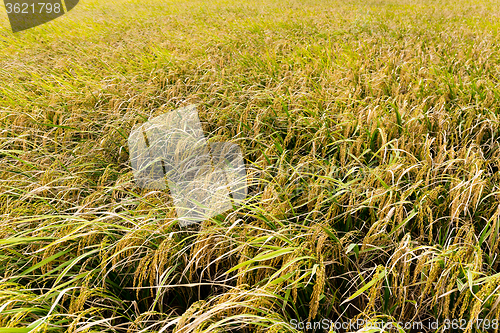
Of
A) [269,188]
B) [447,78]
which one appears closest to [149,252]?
[269,188]

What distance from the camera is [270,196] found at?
1640 mm

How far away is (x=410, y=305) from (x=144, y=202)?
4.66 ft

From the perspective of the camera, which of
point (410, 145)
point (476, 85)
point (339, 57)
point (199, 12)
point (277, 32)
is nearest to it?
point (410, 145)

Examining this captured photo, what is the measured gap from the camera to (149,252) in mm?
1423

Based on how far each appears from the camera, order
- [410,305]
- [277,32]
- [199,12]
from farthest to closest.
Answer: [199,12] < [277,32] < [410,305]

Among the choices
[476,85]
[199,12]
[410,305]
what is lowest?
[410,305]

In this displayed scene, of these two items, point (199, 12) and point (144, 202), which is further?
point (199, 12)

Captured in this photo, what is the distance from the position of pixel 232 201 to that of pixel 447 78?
2.65 m

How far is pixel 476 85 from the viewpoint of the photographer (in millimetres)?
2771

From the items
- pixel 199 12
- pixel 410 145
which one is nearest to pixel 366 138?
pixel 410 145

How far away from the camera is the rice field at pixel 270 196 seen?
123 cm

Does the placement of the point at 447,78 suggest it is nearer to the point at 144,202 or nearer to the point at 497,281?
the point at 497,281

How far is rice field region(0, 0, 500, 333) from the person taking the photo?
4.02 feet

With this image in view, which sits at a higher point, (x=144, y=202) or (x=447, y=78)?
(x=447, y=78)
